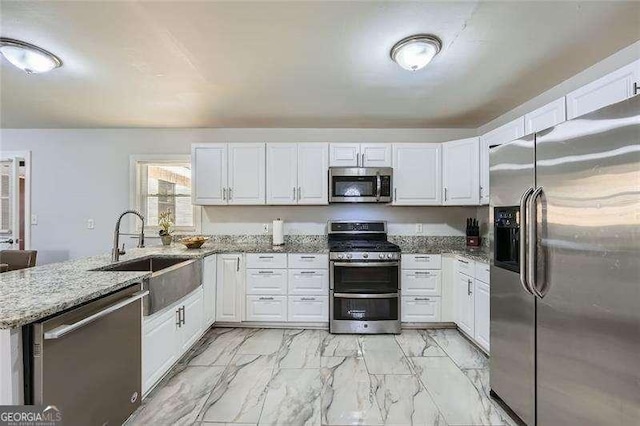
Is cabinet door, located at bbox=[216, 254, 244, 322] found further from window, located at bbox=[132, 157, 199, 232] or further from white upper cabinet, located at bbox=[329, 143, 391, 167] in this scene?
white upper cabinet, located at bbox=[329, 143, 391, 167]

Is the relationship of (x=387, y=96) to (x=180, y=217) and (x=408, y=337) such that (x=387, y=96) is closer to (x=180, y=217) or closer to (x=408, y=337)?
(x=408, y=337)

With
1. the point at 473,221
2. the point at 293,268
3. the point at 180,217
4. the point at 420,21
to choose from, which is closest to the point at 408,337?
the point at 293,268

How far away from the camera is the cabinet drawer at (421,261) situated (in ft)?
10.5

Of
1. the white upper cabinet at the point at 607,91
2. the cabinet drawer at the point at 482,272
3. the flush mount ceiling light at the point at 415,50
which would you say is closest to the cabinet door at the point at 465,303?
the cabinet drawer at the point at 482,272

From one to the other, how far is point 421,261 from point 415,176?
100 cm

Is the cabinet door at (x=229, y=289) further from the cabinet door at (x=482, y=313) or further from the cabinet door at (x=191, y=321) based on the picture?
the cabinet door at (x=482, y=313)

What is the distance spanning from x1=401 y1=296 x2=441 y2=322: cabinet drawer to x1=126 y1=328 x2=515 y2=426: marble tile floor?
0.22 m

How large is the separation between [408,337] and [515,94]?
259cm

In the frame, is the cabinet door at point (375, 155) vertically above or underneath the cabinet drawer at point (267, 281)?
above

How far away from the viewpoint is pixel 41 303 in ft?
3.99

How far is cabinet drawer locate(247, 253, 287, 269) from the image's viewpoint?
323 cm

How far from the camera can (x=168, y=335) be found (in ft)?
7.13

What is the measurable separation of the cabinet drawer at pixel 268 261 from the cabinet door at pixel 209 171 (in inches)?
32.2

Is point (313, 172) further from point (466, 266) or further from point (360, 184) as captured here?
point (466, 266)
